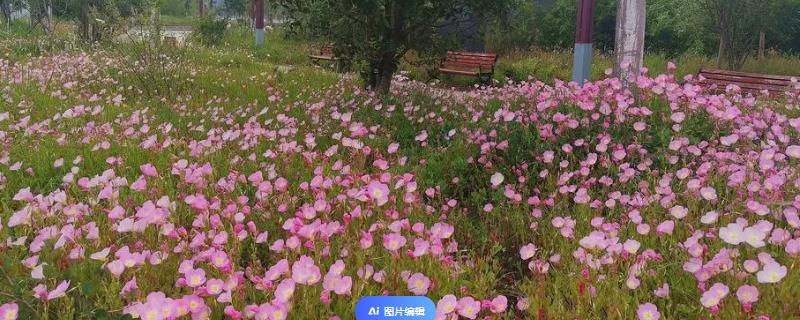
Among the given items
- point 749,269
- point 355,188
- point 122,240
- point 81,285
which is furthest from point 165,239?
point 749,269

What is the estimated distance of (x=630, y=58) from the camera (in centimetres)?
712

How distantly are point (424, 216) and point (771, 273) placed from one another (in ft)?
5.18

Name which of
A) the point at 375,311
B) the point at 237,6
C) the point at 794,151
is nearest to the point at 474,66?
the point at 794,151

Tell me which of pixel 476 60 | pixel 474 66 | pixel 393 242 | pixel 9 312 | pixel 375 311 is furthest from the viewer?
pixel 476 60

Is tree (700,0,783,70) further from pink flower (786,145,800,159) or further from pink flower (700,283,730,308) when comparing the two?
pink flower (700,283,730,308)

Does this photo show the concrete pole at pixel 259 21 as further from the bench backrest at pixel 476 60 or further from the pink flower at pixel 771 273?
the pink flower at pixel 771 273

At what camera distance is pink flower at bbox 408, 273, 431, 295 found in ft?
7.34

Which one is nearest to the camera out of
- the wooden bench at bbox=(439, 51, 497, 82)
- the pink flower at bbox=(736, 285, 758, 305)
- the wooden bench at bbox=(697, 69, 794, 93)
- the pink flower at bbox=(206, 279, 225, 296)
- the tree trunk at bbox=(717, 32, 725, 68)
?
the pink flower at bbox=(736, 285, 758, 305)

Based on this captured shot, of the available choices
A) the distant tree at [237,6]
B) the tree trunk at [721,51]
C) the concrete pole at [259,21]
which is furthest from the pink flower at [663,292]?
the distant tree at [237,6]

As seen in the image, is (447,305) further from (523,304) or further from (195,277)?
(195,277)

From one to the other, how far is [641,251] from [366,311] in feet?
4.83

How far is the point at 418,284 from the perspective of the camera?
2244 millimetres

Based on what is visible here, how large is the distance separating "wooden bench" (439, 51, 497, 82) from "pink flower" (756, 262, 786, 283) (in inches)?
383

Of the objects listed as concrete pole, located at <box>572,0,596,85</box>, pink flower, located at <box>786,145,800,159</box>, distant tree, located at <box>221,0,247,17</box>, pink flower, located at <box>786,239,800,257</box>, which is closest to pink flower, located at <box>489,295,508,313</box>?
pink flower, located at <box>786,239,800,257</box>
